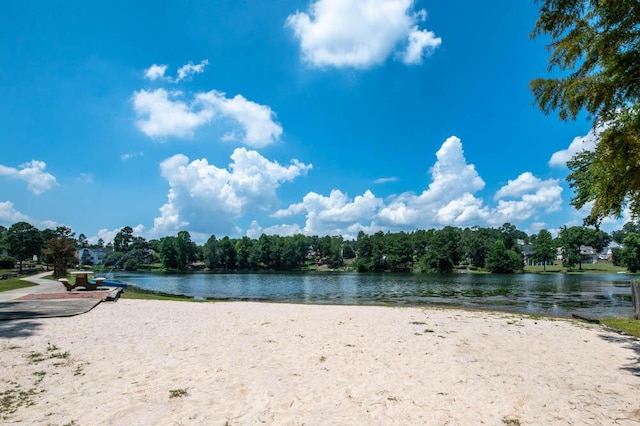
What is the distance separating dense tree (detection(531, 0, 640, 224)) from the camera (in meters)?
5.04

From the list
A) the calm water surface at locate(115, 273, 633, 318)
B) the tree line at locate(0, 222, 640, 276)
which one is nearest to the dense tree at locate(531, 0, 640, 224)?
the calm water surface at locate(115, 273, 633, 318)

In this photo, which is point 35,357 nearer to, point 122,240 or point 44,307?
point 44,307

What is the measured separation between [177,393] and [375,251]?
111 meters

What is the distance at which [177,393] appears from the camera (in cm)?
617

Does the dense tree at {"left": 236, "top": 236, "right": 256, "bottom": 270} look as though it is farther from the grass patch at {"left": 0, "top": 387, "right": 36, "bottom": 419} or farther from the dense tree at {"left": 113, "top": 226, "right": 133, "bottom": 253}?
the grass patch at {"left": 0, "top": 387, "right": 36, "bottom": 419}

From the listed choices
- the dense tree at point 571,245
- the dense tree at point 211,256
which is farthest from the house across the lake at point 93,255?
the dense tree at point 571,245

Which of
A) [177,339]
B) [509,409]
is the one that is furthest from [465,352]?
[177,339]

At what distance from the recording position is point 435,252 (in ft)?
342

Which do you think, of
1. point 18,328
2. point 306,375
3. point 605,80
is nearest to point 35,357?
point 18,328

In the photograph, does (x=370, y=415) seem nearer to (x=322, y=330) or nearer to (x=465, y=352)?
(x=465, y=352)

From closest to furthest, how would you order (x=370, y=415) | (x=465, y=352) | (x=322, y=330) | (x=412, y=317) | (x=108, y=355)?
1. (x=370, y=415)
2. (x=108, y=355)
3. (x=465, y=352)
4. (x=322, y=330)
5. (x=412, y=317)

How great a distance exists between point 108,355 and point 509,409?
8241mm

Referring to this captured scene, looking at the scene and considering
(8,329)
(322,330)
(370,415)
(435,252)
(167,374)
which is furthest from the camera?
(435,252)

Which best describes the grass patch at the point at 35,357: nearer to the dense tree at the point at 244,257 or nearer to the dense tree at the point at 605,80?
the dense tree at the point at 605,80
